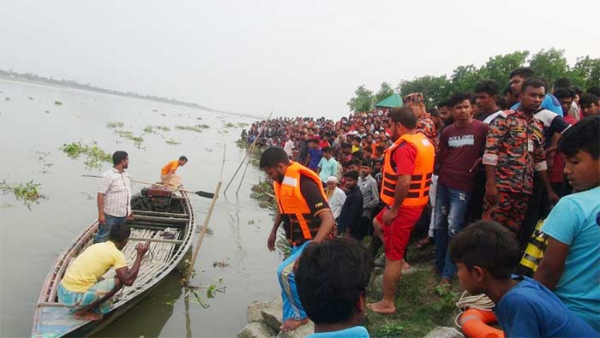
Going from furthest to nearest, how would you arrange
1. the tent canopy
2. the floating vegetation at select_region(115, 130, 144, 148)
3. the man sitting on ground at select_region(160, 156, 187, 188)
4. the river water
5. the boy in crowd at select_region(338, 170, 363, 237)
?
1. the floating vegetation at select_region(115, 130, 144, 148)
2. the man sitting on ground at select_region(160, 156, 187, 188)
3. the tent canopy
4. the boy in crowd at select_region(338, 170, 363, 237)
5. the river water

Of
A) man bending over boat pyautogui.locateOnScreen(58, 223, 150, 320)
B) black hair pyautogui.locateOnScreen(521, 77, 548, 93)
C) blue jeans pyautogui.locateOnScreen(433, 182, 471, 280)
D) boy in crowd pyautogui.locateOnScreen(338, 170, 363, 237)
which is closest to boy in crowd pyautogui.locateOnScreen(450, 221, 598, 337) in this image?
blue jeans pyautogui.locateOnScreen(433, 182, 471, 280)

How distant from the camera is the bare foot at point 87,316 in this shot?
4.09 m

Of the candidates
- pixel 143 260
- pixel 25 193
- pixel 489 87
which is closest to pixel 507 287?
pixel 489 87

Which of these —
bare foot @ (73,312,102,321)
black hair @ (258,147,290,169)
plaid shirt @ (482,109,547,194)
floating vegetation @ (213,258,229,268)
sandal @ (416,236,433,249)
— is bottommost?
floating vegetation @ (213,258,229,268)

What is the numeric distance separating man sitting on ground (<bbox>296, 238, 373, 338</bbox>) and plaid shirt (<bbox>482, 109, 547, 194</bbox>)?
265 cm

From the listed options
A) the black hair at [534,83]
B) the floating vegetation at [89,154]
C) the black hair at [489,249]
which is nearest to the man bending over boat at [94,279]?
the black hair at [489,249]

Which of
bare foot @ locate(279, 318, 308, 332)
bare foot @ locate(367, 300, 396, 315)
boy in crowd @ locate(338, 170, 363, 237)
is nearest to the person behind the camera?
bare foot @ locate(279, 318, 308, 332)

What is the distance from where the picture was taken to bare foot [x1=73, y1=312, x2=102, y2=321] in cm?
409

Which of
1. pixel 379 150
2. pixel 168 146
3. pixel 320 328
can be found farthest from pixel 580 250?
pixel 168 146

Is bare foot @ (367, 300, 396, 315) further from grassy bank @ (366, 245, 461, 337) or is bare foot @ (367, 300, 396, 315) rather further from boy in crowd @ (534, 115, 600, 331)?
boy in crowd @ (534, 115, 600, 331)

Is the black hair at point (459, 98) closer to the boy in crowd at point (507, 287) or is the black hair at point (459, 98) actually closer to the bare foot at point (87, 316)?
the boy in crowd at point (507, 287)

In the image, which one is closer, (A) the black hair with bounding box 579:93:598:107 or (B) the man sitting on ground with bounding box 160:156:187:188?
(A) the black hair with bounding box 579:93:598:107

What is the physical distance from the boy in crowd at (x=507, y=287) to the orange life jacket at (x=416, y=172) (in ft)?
6.25

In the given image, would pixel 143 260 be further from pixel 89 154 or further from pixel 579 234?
pixel 89 154
